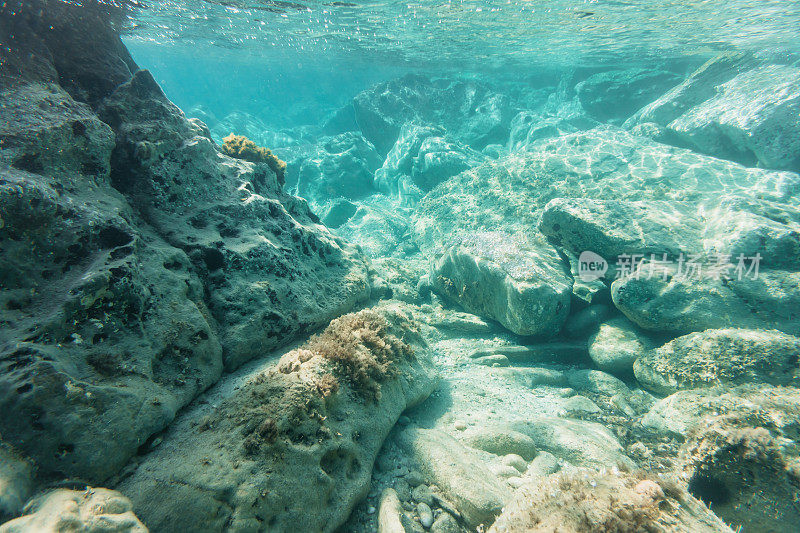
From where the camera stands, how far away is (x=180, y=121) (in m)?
5.29

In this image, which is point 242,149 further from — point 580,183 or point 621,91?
point 621,91

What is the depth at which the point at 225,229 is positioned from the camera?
4633 mm

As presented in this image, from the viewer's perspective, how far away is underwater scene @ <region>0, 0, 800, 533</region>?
88.4 inches

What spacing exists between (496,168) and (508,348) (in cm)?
955

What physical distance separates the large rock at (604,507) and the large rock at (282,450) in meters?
1.42

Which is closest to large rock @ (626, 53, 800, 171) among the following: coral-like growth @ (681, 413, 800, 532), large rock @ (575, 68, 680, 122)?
large rock @ (575, 68, 680, 122)

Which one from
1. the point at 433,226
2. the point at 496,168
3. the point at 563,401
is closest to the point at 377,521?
the point at 563,401

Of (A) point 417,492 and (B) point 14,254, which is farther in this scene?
(A) point 417,492

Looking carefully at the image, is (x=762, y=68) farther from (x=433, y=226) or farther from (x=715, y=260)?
(x=433, y=226)

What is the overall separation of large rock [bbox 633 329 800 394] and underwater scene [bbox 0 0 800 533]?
0.03m

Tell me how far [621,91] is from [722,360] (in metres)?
21.2

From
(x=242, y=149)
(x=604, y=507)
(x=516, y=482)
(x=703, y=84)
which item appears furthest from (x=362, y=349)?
(x=703, y=84)

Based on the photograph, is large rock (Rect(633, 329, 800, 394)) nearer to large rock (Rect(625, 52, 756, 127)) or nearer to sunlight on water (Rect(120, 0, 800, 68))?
large rock (Rect(625, 52, 756, 127))

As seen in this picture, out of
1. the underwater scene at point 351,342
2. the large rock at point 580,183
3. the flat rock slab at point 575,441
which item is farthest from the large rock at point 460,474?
the large rock at point 580,183
